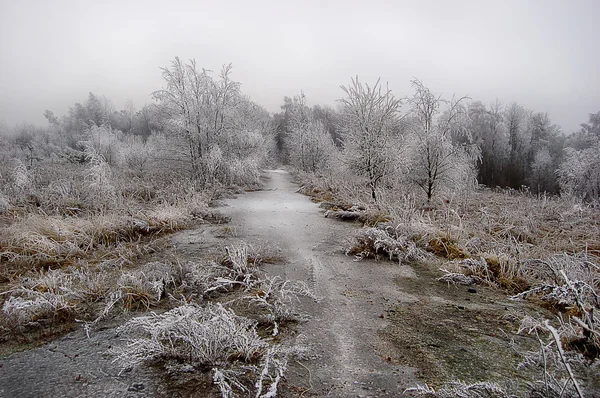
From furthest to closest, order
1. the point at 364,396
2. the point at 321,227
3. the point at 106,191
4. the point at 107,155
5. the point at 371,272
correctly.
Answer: the point at 107,155, the point at 106,191, the point at 321,227, the point at 371,272, the point at 364,396

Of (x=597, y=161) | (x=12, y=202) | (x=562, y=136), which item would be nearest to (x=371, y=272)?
(x=12, y=202)

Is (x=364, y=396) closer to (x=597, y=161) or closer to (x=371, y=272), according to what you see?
(x=371, y=272)

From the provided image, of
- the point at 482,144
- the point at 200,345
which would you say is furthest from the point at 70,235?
the point at 482,144

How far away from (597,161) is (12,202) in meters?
28.5

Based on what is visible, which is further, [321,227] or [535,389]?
[321,227]

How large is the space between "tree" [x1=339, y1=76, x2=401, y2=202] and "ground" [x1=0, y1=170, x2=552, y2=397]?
20.1ft

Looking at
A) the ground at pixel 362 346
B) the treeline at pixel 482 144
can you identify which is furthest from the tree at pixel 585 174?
the ground at pixel 362 346

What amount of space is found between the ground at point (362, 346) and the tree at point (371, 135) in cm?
614

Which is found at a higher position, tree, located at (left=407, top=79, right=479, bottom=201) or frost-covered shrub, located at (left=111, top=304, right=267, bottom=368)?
tree, located at (left=407, top=79, right=479, bottom=201)

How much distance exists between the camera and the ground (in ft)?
7.05

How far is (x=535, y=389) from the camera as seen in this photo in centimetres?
186

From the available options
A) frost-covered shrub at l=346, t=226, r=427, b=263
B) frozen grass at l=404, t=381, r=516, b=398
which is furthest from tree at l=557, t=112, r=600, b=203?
frozen grass at l=404, t=381, r=516, b=398

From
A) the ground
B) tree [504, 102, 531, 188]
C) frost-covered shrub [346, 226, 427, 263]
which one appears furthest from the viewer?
tree [504, 102, 531, 188]

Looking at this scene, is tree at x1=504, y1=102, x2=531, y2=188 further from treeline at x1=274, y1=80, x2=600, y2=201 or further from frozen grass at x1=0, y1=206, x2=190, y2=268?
frozen grass at x1=0, y1=206, x2=190, y2=268
